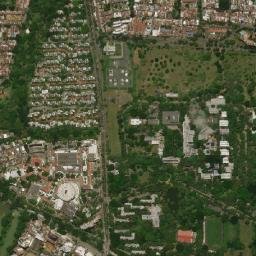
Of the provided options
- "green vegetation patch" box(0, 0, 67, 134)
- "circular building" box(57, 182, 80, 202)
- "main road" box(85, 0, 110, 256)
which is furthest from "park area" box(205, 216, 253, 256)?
"green vegetation patch" box(0, 0, 67, 134)

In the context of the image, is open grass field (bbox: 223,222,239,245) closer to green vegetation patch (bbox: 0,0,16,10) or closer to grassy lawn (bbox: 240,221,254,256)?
grassy lawn (bbox: 240,221,254,256)

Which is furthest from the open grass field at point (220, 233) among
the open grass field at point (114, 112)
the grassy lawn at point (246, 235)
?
the open grass field at point (114, 112)

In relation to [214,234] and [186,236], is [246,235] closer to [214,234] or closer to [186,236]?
[214,234]

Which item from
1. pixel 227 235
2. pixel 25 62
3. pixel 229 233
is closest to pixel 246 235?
pixel 229 233

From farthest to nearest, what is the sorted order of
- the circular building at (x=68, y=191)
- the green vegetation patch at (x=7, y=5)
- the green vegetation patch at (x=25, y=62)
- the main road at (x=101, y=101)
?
the green vegetation patch at (x=7, y=5) → the green vegetation patch at (x=25, y=62) → the circular building at (x=68, y=191) → the main road at (x=101, y=101)

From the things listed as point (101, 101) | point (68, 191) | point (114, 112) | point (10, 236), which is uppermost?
point (101, 101)

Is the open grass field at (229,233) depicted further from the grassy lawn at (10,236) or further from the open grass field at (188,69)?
the grassy lawn at (10,236)
